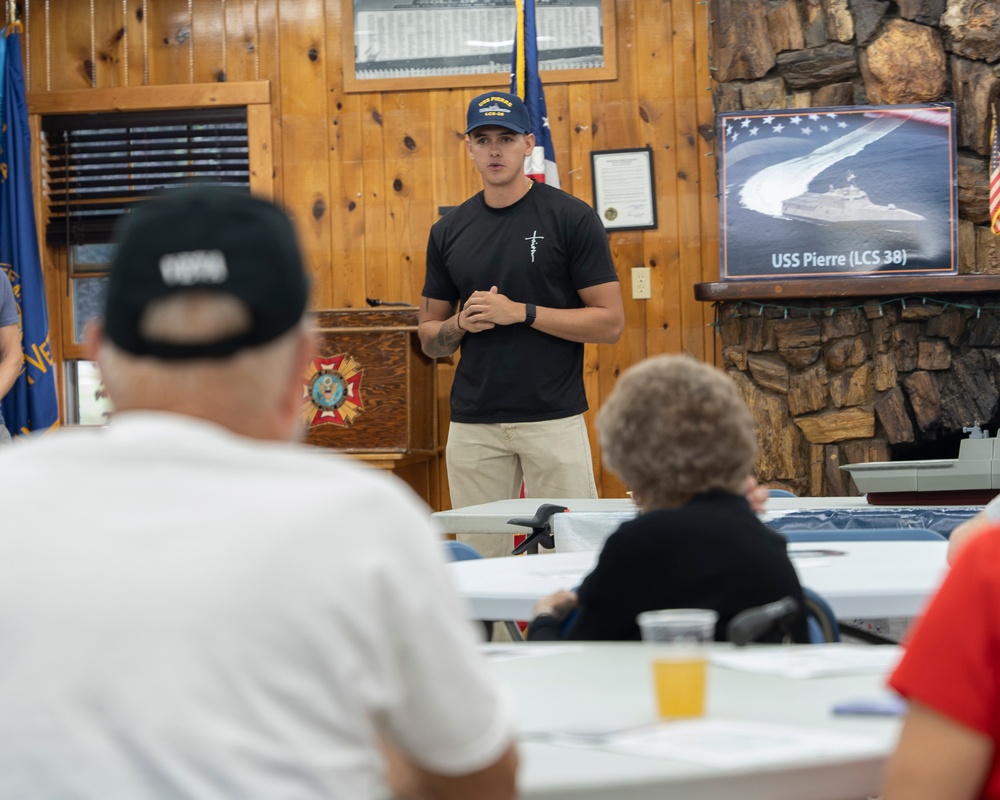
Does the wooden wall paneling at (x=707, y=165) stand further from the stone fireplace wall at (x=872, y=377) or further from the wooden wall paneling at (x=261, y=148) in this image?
the wooden wall paneling at (x=261, y=148)

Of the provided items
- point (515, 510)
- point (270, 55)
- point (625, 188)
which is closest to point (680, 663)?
point (515, 510)

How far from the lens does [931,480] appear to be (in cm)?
325

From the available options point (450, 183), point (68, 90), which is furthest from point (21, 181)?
point (450, 183)

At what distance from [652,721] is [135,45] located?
5.19 metres

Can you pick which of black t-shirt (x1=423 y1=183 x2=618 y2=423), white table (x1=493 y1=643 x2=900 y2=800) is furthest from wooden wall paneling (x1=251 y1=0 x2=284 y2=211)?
white table (x1=493 y1=643 x2=900 y2=800)

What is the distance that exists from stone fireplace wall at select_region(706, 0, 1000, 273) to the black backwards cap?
462 cm

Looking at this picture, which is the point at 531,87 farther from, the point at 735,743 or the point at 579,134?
the point at 735,743

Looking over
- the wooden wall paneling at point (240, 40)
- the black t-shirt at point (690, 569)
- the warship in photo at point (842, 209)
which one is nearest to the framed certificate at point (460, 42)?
the wooden wall paneling at point (240, 40)

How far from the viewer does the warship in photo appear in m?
4.98

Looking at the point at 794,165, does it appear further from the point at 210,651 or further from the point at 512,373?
the point at 210,651

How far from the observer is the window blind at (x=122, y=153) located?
5570mm

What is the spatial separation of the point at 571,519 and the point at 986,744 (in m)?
1.88

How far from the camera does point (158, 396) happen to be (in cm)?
82

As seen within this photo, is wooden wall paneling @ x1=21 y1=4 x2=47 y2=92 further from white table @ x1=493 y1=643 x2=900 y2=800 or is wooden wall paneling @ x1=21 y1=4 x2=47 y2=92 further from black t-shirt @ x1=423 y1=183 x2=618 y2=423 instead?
white table @ x1=493 y1=643 x2=900 y2=800
